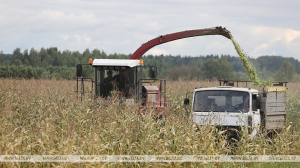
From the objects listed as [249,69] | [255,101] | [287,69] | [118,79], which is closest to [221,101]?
[255,101]

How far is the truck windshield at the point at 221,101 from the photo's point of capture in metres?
7.57

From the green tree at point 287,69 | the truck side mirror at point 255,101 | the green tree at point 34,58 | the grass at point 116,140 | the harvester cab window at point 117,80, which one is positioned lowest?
the grass at point 116,140

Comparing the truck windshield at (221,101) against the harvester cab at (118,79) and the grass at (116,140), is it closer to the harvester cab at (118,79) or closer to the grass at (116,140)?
the grass at (116,140)

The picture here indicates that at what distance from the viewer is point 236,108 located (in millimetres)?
7543

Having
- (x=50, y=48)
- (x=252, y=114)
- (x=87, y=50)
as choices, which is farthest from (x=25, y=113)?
(x=87, y=50)

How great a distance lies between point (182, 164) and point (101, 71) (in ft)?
15.3

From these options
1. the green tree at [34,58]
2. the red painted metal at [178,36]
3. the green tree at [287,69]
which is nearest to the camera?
the red painted metal at [178,36]

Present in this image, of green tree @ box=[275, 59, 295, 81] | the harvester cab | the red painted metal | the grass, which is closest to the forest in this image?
green tree @ box=[275, 59, 295, 81]

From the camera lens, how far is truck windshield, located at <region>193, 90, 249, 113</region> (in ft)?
24.8

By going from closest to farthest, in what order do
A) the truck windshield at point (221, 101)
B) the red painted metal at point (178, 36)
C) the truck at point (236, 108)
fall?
the truck at point (236, 108) → the truck windshield at point (221, 101) → the red painted metal at point (178, 36)

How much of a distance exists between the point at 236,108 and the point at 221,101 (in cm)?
42

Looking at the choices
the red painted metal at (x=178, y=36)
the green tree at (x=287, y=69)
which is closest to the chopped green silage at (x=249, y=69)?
the red painted metal at (x=178, y=36)

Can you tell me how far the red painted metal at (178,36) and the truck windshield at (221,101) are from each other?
4.65m

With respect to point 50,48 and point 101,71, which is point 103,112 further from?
point 50,48
